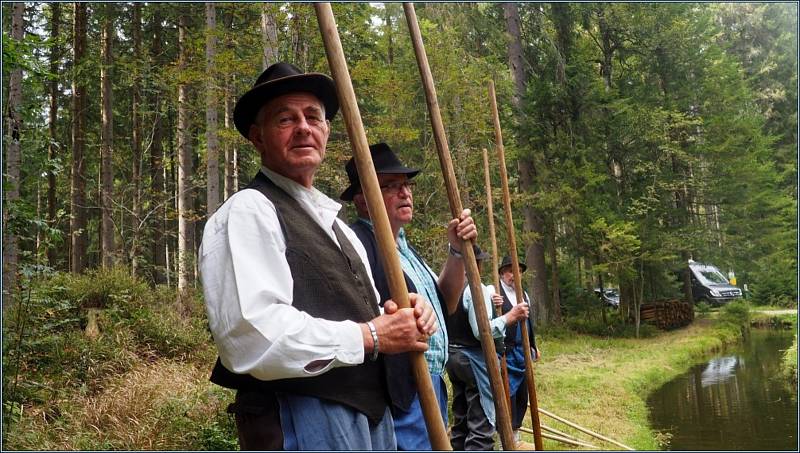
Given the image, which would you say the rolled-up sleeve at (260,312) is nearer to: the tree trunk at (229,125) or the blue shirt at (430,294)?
the blue shirt at (430,294)

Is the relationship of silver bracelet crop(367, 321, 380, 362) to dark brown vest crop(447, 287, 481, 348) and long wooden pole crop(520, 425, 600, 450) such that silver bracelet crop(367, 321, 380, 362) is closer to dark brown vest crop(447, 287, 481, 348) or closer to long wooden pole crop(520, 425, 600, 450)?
dark brown vest crop(447, 287, 481, 348)

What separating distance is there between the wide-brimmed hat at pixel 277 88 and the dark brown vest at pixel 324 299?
0.86ft

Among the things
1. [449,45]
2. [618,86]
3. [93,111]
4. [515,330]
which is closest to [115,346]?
[515,330]

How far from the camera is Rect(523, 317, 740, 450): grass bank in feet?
26.8

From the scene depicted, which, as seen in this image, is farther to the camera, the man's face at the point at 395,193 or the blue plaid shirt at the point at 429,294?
the man's face at the point at 395,193

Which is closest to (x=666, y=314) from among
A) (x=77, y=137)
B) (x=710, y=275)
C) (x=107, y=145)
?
(x=710, y=275)

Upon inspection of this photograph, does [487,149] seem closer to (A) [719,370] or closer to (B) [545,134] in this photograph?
(B) [545,134]

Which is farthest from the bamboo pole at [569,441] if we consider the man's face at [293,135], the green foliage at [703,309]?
the green foliage at [703,309]

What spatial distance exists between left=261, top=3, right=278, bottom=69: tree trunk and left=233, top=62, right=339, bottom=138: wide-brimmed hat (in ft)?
19.6

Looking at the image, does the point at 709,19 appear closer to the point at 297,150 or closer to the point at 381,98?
the point at 381,98

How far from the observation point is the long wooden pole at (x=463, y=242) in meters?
2.35

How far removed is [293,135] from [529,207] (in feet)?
48.5

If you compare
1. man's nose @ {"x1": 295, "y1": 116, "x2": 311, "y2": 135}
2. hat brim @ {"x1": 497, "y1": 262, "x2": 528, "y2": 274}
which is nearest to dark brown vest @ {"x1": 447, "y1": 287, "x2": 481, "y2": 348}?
hat brim @ {"x1": 497, "y1": 262, "x2": 528, "y2": 274}

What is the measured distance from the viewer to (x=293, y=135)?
1853mm
